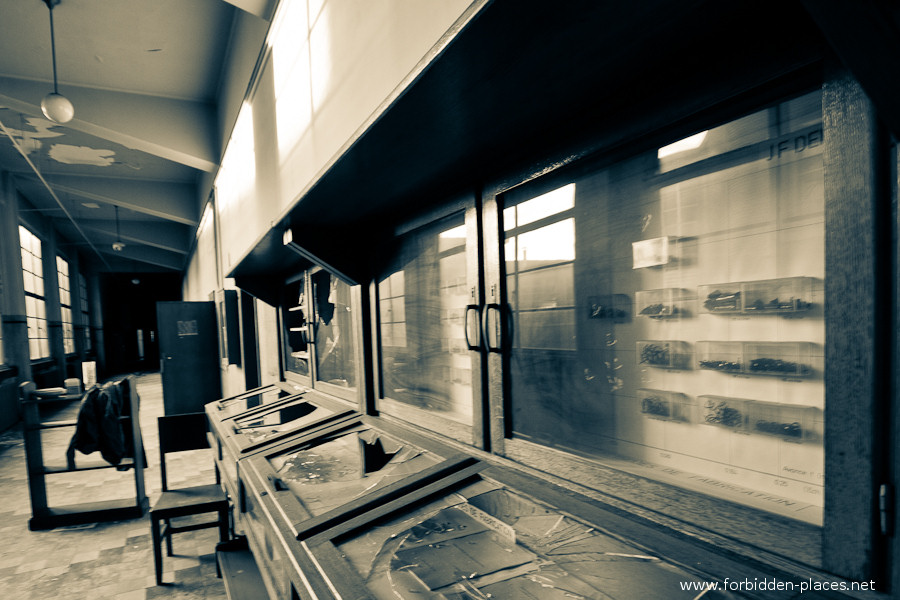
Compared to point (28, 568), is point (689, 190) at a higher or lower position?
higher

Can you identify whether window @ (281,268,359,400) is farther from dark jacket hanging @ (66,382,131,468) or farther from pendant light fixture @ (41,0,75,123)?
pendant light fixture @ (41,0,75,123)

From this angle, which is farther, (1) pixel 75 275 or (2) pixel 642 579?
(1) pixel 75 275

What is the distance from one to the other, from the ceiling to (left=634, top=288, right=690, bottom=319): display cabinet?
10.8 ft

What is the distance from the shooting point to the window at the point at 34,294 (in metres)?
10.2

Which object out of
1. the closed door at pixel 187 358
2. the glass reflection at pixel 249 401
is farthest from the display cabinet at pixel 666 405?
the closed door at pixel 187 358

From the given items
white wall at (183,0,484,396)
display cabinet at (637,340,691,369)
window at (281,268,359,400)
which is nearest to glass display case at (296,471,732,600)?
display cabinet at (637,340,691,369)

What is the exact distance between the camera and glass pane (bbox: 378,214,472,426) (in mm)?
1689

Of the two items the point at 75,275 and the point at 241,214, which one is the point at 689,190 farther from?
the point at 75,275

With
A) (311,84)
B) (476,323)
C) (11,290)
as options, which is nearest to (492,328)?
(476,323)

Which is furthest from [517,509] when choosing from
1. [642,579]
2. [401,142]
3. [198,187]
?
[198,187]

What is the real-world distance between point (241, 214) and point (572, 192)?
336 centimetres

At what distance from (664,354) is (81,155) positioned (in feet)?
29.3

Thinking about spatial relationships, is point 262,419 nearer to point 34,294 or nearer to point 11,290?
point 11,290

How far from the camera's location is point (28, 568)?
324 centimetres
